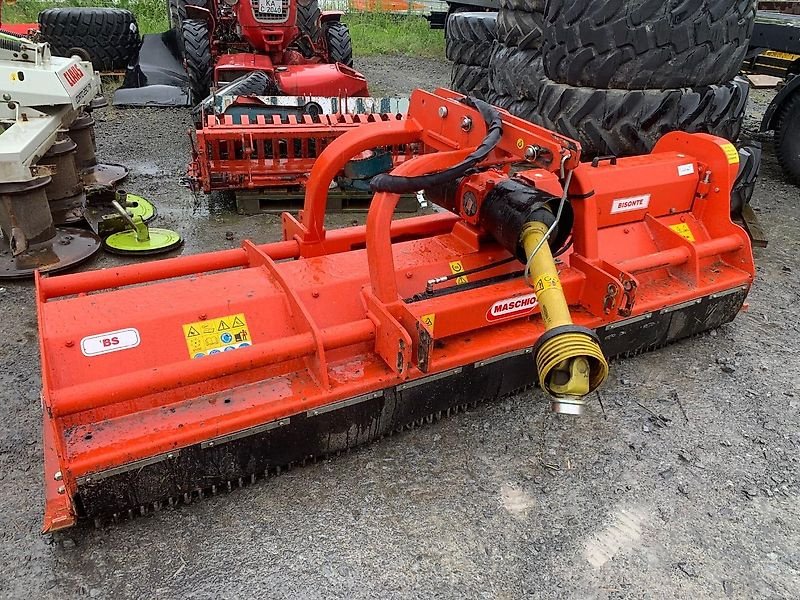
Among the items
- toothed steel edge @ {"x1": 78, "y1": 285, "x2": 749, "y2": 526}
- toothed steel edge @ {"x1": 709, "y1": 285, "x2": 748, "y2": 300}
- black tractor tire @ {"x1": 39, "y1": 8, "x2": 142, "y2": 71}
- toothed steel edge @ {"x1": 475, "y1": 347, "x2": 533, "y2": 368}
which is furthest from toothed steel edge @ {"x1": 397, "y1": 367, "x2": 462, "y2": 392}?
black tractor tire @ {"x1": 39, "y1": 8, "x2": 142, "y2": 71}

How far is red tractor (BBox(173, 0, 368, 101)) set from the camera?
246 inches

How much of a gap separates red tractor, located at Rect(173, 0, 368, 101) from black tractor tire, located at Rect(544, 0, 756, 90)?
9.27 feet

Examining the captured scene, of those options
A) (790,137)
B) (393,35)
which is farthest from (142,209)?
(393,35)

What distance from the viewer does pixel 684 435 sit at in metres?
2.71

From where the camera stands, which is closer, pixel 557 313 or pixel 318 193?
pixel 557 313

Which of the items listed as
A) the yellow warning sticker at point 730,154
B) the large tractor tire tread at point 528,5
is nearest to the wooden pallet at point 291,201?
the large tractor tire tread at point 528,5

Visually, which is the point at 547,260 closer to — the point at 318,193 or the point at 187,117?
the point at 318,193

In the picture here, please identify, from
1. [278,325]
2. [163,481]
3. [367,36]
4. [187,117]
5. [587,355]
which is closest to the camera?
[587,355]

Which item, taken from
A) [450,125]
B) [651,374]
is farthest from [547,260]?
[651,374]

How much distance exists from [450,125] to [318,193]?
0.65m

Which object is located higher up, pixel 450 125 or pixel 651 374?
pixel 450 125

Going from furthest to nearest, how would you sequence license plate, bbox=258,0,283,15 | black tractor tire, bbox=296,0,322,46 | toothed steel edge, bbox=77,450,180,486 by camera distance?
1. black tractor tire, bbox=296,0,322,46
2. license plate, bbox=258,0,283,15
3. toothed steel edge, bbox=77,450,180,486

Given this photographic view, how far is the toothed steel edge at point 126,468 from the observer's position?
1.97m

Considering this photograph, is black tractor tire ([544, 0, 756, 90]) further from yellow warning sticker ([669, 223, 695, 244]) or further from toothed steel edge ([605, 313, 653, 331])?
toothed steel edge ([605, 313, 653, 331])
